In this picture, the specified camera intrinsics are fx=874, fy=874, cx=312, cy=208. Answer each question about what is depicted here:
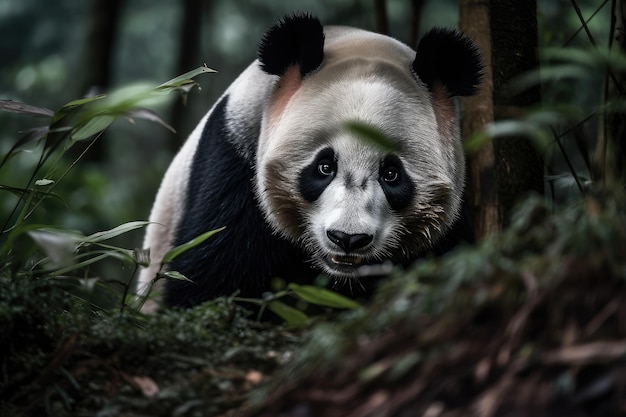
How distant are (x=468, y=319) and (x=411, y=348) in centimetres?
14

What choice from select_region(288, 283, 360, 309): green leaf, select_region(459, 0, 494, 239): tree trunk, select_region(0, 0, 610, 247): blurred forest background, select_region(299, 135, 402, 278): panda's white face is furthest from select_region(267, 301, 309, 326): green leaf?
select_region(0, 0, 610, 247): blurred forest background

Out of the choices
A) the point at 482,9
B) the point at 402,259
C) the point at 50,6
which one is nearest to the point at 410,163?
the point at 402,259

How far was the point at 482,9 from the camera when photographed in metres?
4.78

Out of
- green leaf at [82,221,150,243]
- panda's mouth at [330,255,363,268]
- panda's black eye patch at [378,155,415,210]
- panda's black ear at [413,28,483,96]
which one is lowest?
panda's mouth at [330,255,363,268]

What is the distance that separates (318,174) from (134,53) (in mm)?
15346

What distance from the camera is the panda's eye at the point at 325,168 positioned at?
4.01m

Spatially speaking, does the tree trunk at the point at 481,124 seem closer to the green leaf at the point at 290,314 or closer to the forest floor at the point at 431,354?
the green leaf at the point at 290,314

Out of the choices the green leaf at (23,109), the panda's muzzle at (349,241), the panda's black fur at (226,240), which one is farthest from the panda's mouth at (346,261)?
the green leaf at (23,109)

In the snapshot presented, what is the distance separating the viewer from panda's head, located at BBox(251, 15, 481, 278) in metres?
3.95

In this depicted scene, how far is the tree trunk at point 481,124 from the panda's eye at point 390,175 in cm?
69

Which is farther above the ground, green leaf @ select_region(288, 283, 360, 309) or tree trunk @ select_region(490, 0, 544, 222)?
tree trunk @ select_region(490, 0, 544, 222)

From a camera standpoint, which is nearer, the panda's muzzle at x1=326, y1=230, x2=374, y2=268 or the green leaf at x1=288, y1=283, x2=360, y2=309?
the green leaf at x1=288, y1=283, x2=360, y2=309

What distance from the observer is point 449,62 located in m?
4.23

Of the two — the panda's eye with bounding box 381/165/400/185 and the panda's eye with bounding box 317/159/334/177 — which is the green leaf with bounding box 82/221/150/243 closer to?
the panda's eye with bounding box 317/159/334/177
